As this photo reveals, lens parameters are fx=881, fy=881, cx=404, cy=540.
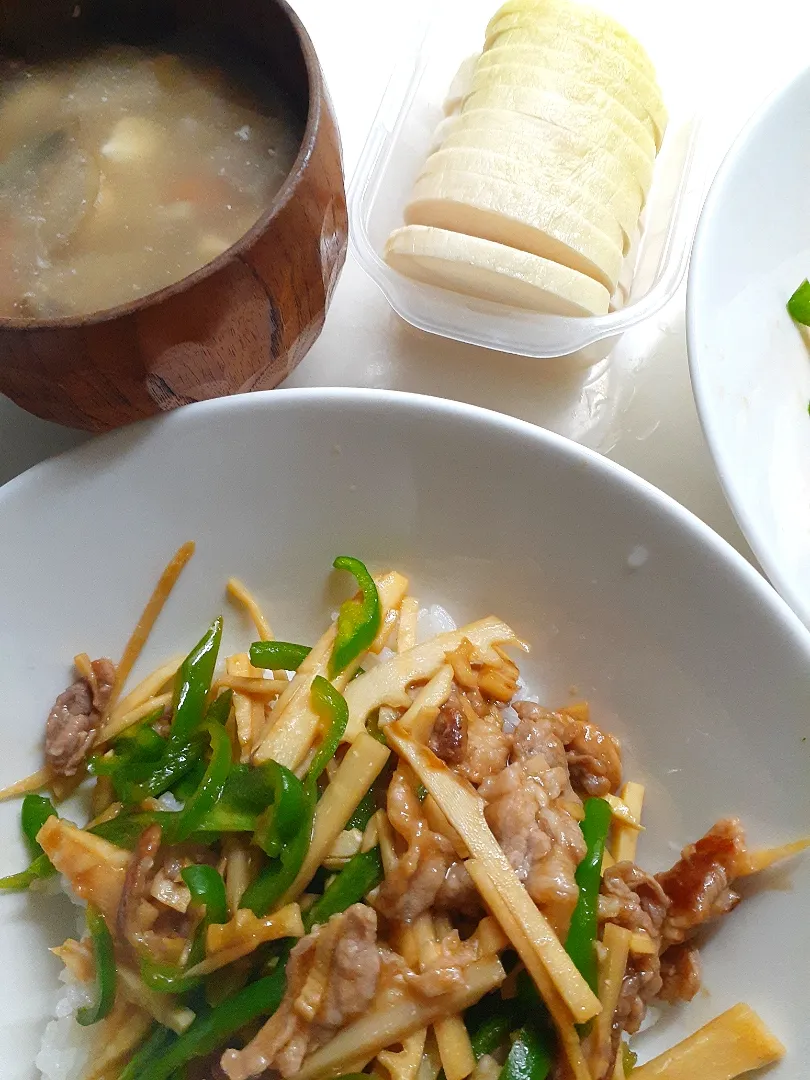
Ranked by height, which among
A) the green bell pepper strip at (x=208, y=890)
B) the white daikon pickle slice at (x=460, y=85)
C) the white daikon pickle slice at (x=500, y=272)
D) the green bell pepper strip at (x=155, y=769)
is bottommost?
the green bell pepper strip at (x=155, y=769)

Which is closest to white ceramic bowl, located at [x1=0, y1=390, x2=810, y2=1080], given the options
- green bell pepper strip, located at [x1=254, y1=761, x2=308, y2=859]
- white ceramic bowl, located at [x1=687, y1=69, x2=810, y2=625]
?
white ceramic bowl, located at [x1=687, y1=69, x2=810, y2=625]

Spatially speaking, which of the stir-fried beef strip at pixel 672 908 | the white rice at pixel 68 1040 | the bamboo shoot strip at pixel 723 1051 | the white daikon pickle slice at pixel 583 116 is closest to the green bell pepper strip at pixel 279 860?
the white rice at pixel 68 1040

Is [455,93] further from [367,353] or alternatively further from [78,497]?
[78,497]

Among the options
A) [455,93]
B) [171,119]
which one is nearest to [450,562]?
[171,119]

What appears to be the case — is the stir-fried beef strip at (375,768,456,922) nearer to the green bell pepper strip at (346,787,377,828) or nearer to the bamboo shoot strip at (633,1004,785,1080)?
the green bell pepper strip at (346,787,377,828)

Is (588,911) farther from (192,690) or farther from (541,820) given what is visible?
(192,690)

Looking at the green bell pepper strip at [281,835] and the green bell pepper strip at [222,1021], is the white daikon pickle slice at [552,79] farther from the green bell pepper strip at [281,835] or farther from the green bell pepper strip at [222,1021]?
the green bell pepper strip at [222,1021]
